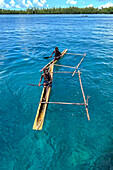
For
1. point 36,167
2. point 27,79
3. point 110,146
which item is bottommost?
point 36,167

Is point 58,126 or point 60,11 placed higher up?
point 60,11

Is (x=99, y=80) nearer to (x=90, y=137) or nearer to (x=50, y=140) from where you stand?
(x=90, y=137)

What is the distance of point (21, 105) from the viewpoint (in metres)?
9.07

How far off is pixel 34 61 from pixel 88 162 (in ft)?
45.4

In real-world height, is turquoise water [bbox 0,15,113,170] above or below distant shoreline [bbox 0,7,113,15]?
below

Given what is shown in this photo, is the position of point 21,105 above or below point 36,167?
above

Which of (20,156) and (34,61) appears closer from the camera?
(20,156)

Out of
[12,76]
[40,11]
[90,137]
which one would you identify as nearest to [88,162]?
[90,137]

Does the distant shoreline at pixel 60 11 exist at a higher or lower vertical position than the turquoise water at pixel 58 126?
higher

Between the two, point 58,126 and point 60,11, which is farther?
point 60,11

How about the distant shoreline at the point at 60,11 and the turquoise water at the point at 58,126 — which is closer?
the turquoise water at the point at 58,126

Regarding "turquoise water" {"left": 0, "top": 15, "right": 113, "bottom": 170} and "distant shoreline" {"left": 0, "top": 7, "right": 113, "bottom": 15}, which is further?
"distant shoreline" {"left": 0, "top": 7, "right": 113, "bottom": 15}

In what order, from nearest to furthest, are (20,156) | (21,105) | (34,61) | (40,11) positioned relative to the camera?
1. (20,156)
2. (21,105)
3. (34,61)
4. (40,11)

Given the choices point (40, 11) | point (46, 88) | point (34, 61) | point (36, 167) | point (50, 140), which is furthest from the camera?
A: point (40, 11)
